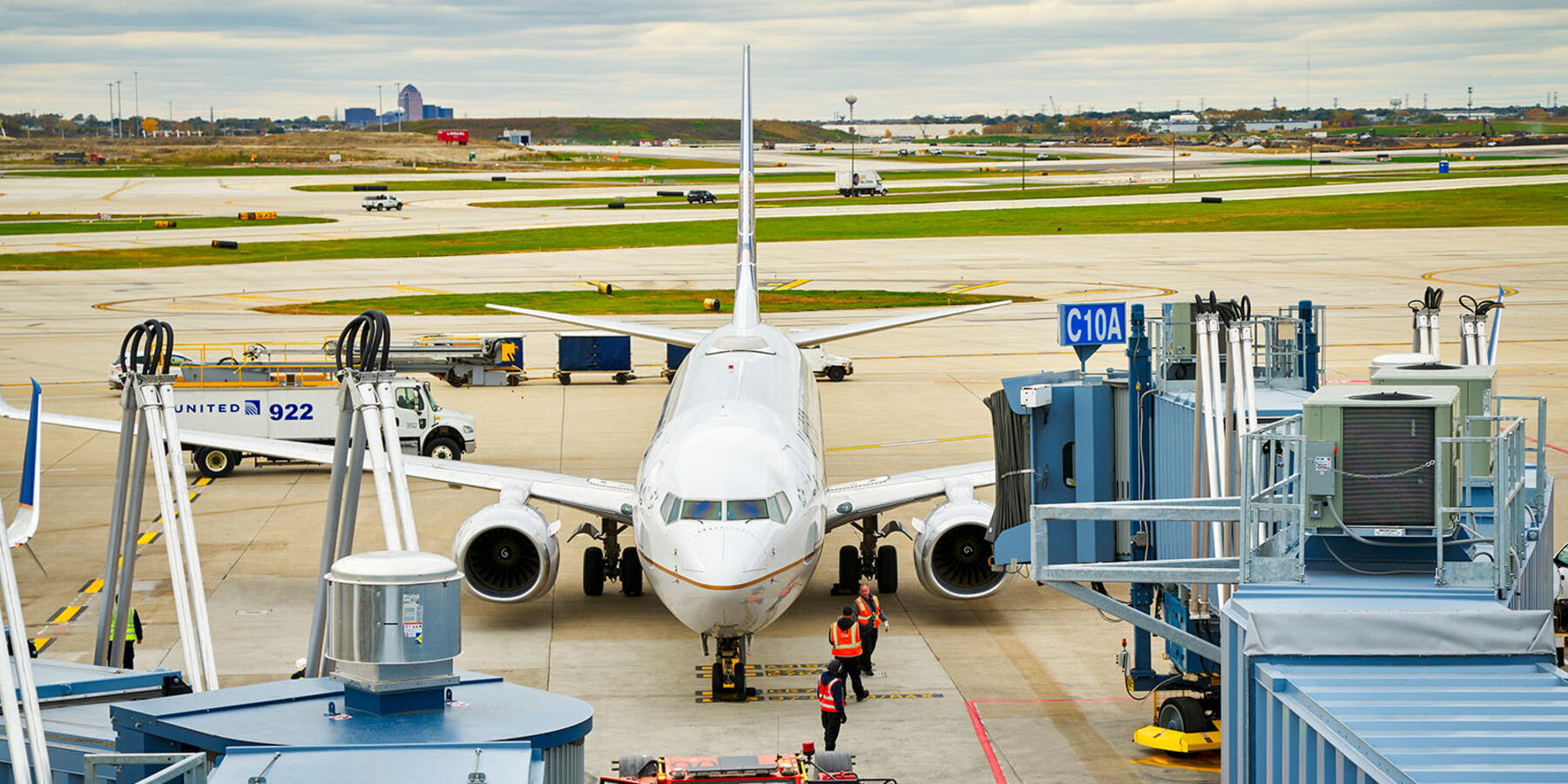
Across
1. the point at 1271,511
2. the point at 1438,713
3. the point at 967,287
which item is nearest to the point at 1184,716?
the point at 1271,511

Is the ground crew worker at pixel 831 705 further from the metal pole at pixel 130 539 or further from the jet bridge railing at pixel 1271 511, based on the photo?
the metal pole at pixel 130 539

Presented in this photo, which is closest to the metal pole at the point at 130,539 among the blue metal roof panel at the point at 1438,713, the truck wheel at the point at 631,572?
the blue metal roof panel at the point at 1438,713

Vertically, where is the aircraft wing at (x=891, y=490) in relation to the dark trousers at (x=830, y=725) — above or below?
above

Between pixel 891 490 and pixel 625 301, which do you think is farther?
pixel 625 301

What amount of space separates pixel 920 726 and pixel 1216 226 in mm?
112954

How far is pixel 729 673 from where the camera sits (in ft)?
84.8

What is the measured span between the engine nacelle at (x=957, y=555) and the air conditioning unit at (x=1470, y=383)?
11.5 metres

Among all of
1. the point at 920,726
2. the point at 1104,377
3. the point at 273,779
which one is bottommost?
the point at 920,726

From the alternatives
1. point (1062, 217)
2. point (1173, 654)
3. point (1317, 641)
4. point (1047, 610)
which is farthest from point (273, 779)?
point (1062, 217)

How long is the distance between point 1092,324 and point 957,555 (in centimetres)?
623

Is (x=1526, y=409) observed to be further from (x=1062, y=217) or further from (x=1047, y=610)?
(x=1062, y=217)

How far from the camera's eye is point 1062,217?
144000 millimetres

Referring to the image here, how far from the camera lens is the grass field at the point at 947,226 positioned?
117m

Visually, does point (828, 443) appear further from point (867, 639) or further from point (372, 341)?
point (372, 341)
